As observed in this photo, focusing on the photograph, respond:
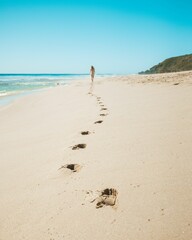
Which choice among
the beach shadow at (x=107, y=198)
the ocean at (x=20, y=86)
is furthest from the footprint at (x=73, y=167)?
the ocean at (x=20, y=86)

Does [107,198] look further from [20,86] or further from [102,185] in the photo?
[20,86]

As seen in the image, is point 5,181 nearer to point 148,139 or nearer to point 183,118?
point 148,139

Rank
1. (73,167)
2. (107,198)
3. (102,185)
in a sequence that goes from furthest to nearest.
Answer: (73,167) < (102,185) < (107,198)

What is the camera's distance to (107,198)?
6.02 ft

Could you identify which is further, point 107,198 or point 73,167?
point 73,167

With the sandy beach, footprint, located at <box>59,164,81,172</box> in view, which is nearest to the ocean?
the sandy beach

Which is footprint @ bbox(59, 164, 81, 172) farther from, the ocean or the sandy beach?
the ocean

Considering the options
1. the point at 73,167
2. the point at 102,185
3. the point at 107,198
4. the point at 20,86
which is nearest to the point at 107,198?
the point at 107,198

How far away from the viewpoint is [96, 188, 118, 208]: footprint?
1.78 metres

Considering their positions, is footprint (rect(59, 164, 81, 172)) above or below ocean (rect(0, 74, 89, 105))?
above

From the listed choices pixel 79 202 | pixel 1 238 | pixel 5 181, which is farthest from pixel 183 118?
pixel 1 238

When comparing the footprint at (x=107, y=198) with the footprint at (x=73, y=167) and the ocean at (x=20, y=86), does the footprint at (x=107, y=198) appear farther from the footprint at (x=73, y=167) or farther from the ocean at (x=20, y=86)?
the ocean at (x=20, y=86)

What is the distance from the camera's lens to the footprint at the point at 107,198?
1775 mm

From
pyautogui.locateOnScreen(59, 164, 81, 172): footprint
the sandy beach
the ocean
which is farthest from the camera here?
the ocean
